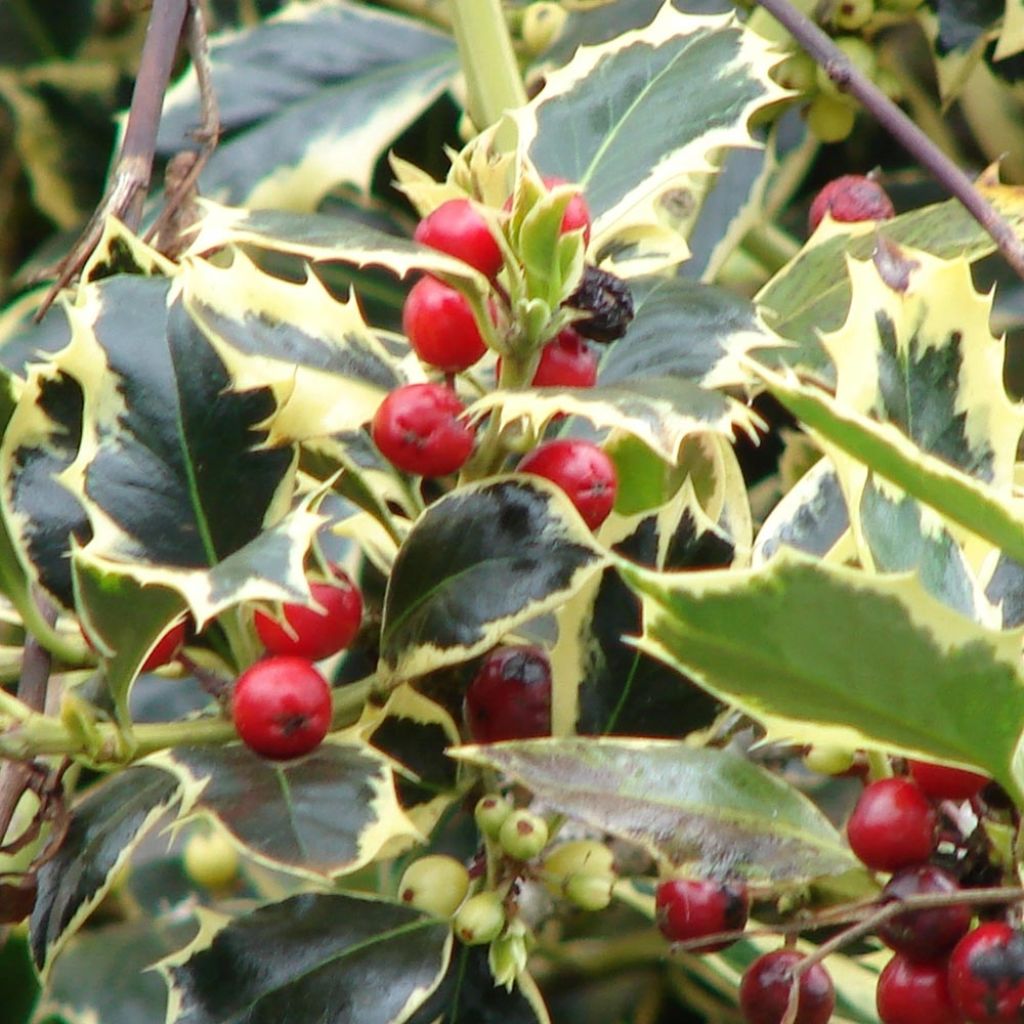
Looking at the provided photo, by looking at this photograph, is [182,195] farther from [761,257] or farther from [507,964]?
[761,257]

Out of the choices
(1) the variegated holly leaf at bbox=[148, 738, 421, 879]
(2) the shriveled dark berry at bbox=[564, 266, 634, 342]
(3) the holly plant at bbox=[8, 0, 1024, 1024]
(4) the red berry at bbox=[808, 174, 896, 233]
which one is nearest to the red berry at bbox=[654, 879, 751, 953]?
(3) the holly plant at bbox=[8, 0, 1024, 1024]

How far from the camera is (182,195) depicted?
2.45ft

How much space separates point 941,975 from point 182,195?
47 cm

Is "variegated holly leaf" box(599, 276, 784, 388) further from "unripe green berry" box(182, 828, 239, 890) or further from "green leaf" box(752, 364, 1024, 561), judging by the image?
"unripe green berry" box(182, 828, 239, 890)

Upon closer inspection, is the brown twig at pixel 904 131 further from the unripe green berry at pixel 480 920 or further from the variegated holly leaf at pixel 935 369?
the unripe green berry at pixel 480 920

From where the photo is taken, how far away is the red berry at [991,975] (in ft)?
1.76

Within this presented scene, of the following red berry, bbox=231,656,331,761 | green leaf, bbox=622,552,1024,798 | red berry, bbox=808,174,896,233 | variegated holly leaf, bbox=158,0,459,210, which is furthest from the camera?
variegated holly leaf, bbox=158,0,459,210

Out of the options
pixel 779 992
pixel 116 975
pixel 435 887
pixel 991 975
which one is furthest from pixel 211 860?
pixel 991 975

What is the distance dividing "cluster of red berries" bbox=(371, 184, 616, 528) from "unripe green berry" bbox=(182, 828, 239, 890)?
67cm

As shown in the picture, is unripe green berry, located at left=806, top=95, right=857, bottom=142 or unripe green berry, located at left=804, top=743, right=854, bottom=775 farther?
unripe green berry, located at left=806, top=95, right=857, bottom=142

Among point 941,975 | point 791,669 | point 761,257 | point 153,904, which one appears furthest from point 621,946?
point 791,669

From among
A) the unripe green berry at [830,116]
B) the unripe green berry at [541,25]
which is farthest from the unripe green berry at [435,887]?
the unripe green berry at [541,25]

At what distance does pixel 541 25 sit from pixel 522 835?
2.52 feet

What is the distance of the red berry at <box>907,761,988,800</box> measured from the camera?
1.87 feet
